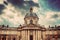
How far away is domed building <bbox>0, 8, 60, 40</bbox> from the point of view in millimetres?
10500

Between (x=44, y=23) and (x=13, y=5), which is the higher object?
(x=13, y=5)

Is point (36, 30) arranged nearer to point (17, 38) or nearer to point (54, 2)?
point (17, 38)

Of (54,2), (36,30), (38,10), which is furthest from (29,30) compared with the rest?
(54,2)

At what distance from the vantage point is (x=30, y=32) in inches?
415

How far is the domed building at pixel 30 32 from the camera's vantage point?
10.5 meters

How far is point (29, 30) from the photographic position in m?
10.5

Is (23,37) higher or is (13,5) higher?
(13,5)

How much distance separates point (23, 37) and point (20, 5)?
1.71 meters

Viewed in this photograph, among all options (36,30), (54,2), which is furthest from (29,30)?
(54,2)

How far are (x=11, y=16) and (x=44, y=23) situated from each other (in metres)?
1.77

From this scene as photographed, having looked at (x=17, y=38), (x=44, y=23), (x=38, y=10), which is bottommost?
(x=17, y=38)

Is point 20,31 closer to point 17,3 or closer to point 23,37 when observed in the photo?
point 23,37

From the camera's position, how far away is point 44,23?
1066 centimetres

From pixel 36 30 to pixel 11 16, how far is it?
1.50 meters
